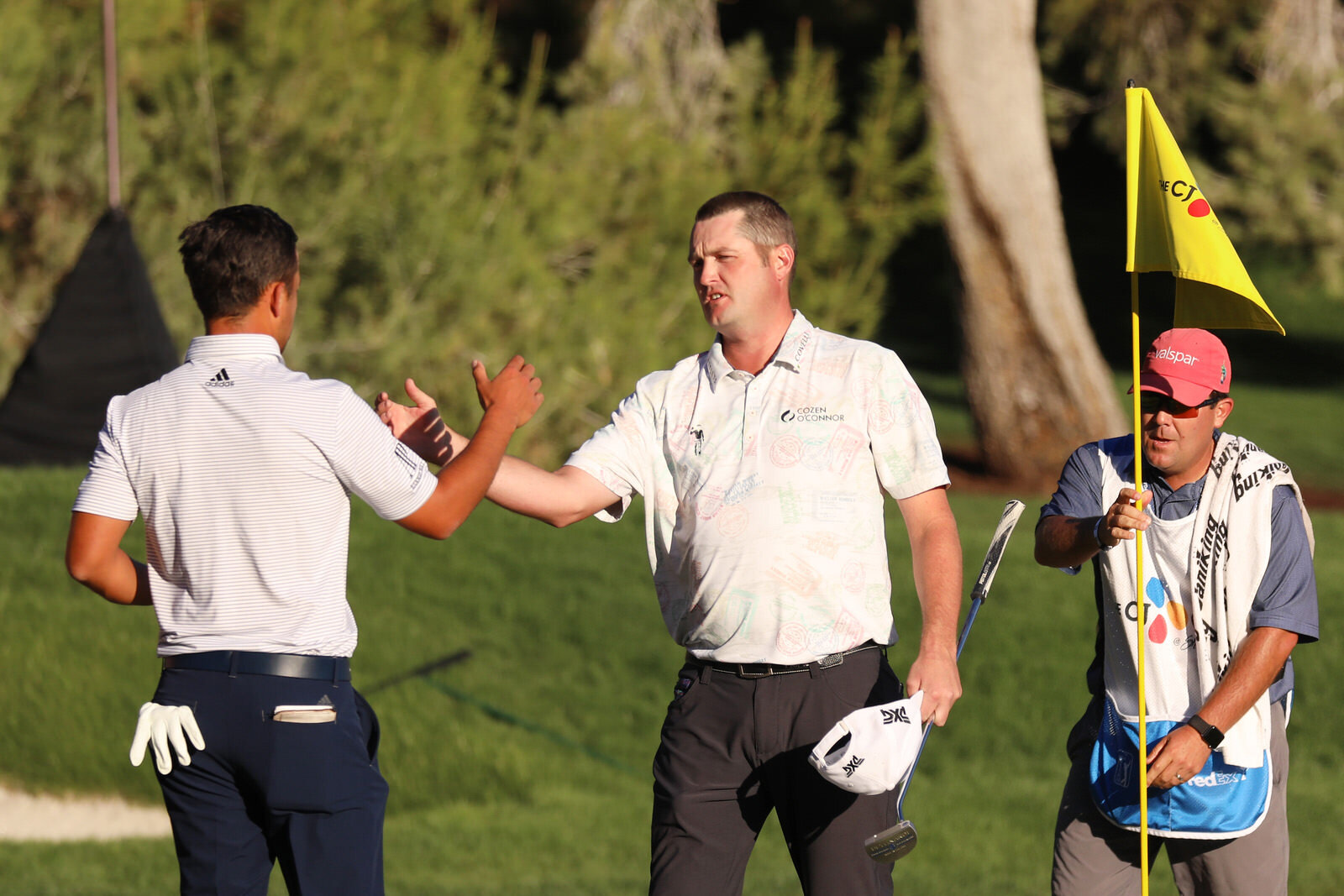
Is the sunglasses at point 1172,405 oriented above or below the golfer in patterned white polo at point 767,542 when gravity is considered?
above

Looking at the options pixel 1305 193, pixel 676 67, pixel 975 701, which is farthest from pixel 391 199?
pixel 1305 193

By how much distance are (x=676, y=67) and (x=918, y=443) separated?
1162cm

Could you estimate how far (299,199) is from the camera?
11641 millimetres

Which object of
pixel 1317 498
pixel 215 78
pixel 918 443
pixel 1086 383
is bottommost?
pixel 1317 498

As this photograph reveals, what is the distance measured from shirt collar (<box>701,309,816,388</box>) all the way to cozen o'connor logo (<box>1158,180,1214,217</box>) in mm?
977

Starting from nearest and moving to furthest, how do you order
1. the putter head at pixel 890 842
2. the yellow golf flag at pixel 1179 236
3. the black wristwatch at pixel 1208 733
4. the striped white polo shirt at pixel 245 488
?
the striped white polo shirt at pixel 245 488 → the putter head at pixel 890 842 → the black wristwatch at pixel 1208 733 → the yellow golf flag at pixel 1179 236

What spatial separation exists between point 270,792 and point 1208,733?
2092mm

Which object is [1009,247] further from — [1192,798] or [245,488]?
[245,488]

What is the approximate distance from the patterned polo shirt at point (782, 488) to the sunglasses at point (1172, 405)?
1.85 ft

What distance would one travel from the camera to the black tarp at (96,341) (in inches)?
400

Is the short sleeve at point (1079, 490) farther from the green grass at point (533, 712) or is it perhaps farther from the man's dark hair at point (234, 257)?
the green grass at point (533, 712)

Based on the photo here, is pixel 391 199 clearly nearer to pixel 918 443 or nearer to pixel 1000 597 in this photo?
pixel 1000 597

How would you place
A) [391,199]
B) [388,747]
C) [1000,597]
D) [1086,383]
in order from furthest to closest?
[1086,383]
[391,199]
[1000,597]
[388,747]

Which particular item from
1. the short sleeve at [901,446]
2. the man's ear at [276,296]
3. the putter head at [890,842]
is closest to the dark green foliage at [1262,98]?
the short sleeve at [901,446]
